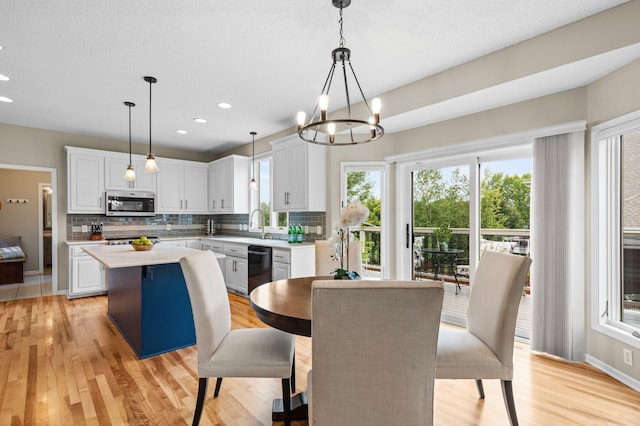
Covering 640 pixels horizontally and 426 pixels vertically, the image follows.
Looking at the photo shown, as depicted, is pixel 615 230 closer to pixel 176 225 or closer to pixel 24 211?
pixel 176 225

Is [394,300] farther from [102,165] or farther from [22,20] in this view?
[102,165]

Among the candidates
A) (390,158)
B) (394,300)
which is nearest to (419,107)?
(390,158)

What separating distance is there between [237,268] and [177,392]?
2.80m

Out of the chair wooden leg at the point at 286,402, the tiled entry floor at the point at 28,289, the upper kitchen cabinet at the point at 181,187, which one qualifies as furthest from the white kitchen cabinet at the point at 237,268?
the chair wooden leg at the point at 286,402

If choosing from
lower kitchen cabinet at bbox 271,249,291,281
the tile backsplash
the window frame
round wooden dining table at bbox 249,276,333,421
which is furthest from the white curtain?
lower kitchen cabinet at bbox 271,249,291,281

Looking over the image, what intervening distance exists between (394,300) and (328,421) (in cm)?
55

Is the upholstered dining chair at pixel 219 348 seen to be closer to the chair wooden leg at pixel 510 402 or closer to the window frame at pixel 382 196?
the chair wooden leg at pixel 510 402

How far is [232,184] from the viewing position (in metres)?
5.74

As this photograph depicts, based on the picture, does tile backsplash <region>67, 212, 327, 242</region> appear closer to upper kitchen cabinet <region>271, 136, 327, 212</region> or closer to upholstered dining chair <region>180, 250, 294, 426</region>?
upper kitchen cabinet <region>271, 136, 327, 212</region>

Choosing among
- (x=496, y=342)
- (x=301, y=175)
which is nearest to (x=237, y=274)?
(x=301, y=175)

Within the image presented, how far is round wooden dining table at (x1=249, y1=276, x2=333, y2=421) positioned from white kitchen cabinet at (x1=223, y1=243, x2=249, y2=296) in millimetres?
2627

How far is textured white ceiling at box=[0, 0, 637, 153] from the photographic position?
214 centimetres

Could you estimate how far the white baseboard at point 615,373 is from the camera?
7.66ft

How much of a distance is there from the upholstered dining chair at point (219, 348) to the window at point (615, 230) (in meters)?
2.57
